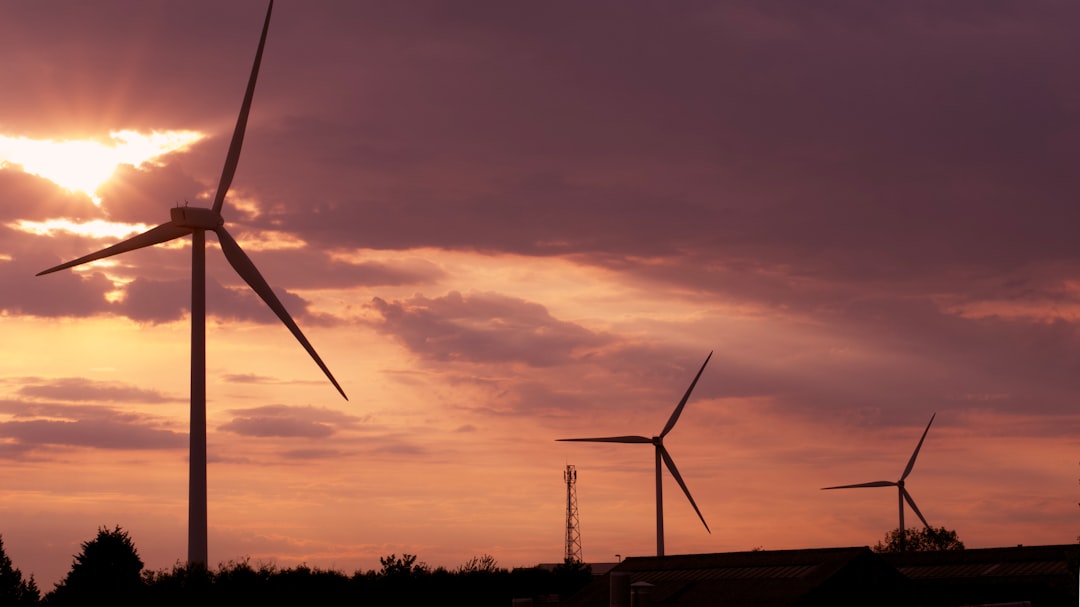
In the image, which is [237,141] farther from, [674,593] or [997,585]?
[997,585]

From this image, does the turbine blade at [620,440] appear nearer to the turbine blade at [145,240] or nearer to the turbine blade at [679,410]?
the turbine blade at [679,410]

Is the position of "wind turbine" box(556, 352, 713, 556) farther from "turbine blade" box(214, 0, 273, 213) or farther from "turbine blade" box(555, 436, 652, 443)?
"turbine blade" box(214, 0, 273, 213)

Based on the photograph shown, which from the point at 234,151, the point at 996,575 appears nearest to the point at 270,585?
the point at 234,151

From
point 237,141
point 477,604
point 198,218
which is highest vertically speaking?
point 237,141

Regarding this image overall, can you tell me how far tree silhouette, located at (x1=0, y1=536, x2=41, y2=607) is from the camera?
127875 mm

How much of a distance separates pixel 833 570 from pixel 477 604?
5133 cm

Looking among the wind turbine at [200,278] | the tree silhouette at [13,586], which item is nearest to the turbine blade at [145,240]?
the wind turbine at [200,278]

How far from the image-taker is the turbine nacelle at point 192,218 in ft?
297

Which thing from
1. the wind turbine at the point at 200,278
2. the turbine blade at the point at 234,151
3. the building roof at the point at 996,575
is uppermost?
the turbine blade at the point at 234,151

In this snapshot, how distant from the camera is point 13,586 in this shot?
13288cm

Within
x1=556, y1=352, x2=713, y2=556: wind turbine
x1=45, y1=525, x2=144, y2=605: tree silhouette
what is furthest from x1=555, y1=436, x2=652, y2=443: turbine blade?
x1=45, y1=525, x2=144, y2=605: tree silhouette

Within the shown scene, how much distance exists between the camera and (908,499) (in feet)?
595

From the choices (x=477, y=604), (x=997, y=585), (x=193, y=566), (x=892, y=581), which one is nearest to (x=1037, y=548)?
(x=997, y=585)

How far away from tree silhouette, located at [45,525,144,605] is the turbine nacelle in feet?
113
